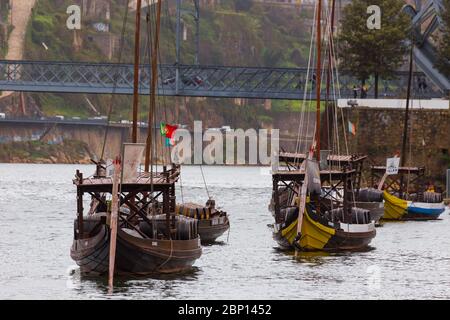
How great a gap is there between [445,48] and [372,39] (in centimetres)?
656

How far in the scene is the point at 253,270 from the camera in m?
63.8

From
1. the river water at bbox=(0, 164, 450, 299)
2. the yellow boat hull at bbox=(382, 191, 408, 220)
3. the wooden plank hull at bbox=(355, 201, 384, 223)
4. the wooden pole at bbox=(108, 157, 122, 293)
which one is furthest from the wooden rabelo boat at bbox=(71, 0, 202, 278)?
the yellow boat hull at bbox=(382, 191, 408, 220)

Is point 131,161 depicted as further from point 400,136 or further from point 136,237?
point 400,136

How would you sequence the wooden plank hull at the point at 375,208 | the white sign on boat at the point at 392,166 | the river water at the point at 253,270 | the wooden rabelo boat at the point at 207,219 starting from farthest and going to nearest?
the white sign on boat at the point at 392,166, the wooden plank hull at the point at 375,208, the wooden rabelo boat at the point at 207,219, the river water at the point at 253,270

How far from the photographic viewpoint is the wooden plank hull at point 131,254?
55844 mm

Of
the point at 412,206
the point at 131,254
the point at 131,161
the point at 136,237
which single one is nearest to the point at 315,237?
the point at 131,254

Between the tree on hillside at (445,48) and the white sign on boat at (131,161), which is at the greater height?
the tree on hillside at (445,48)

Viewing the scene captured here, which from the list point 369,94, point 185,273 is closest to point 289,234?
point 185,273

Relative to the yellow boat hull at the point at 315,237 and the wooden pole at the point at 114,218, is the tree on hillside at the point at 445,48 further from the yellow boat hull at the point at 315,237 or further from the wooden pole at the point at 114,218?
the wooden pole at the point at 114,218

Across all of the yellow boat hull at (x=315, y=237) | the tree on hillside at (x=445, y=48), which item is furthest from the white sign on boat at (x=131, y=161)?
the tree on hillside at (x=445, y=48)

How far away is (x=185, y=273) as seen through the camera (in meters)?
60.2

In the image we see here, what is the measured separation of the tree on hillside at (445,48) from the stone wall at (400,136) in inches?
517
